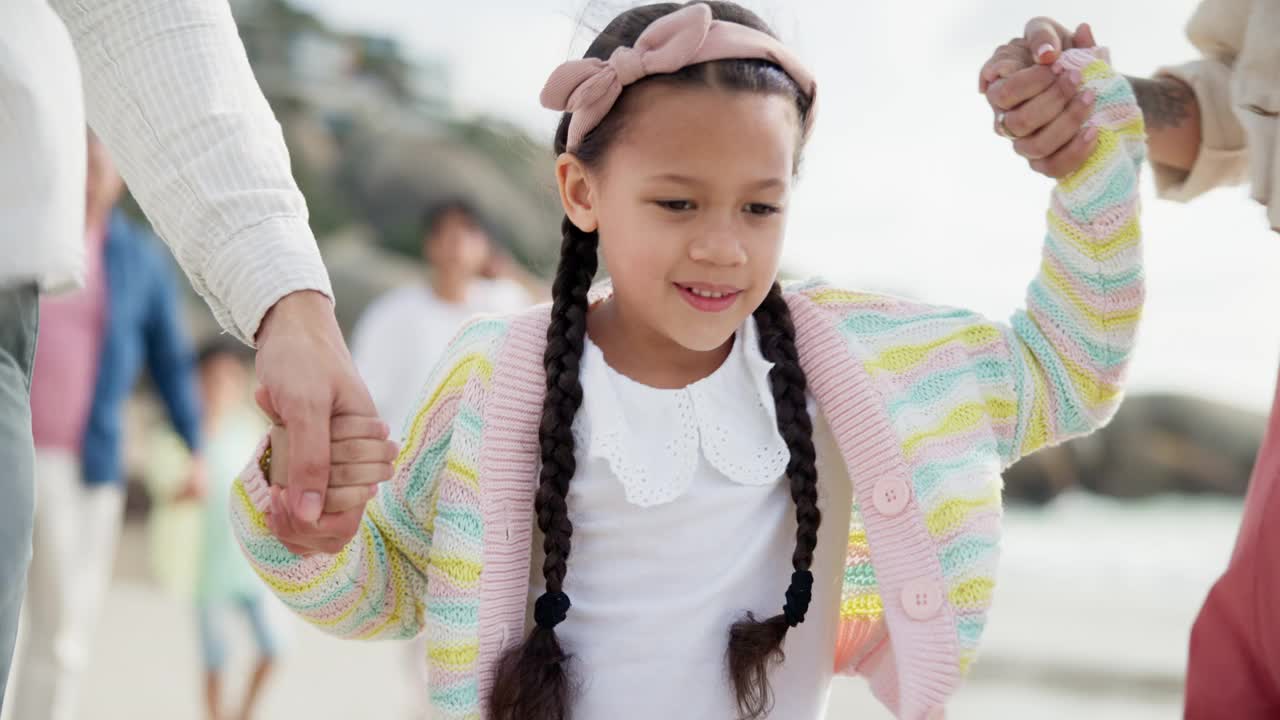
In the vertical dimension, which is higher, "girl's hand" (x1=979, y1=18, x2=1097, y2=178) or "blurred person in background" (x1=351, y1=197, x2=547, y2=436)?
"girl's hand" (x1=979, y1=18, x2=1097, y2=178)

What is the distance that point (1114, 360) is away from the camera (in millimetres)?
2047

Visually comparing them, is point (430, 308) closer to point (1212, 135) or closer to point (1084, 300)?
point (1212, 135)

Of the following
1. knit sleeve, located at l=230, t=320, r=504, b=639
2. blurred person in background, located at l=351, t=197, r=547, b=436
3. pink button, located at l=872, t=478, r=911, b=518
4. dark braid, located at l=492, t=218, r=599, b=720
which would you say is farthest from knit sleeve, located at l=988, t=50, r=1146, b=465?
blurred person in background, located at l=351, t=197, r=547, b=436

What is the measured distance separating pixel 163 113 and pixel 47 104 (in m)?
0.18

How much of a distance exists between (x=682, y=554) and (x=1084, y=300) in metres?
0.69

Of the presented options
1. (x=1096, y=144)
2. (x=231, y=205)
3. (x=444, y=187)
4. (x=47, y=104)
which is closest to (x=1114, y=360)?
(x=1096, y=144)

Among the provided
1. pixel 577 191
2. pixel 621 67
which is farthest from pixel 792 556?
pixel 621 67

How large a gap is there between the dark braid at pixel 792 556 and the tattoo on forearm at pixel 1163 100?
0.76 meters

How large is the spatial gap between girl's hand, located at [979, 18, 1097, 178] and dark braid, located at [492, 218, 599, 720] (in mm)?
713

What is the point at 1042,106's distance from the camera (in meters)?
2.06

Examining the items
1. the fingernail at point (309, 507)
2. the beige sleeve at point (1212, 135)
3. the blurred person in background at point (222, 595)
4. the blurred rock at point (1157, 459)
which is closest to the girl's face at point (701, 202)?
the fingernail at point (309, 507)

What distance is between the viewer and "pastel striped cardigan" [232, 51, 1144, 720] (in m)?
1.96

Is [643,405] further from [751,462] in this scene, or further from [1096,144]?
[1096,144]

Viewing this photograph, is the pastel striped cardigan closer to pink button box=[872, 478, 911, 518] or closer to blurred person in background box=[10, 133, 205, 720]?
pink button box=[872, 478, 911, 518]
